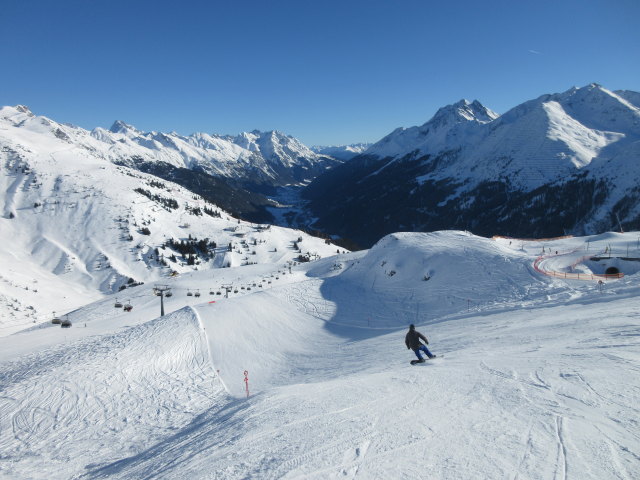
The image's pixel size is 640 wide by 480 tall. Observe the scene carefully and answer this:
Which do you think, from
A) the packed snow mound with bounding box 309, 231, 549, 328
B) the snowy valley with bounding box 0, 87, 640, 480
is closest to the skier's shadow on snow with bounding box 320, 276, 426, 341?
the packed snow mound with bounding box 309, 231, 549, 328

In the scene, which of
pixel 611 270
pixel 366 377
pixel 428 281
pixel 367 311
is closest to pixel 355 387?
pixel 366 377

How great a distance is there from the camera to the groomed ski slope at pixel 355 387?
762 cm

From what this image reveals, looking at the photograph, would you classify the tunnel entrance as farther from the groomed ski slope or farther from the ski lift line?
the ski lift line

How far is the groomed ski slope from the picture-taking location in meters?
7.62

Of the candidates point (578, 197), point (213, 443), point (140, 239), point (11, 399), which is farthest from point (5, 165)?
point (578, 197)

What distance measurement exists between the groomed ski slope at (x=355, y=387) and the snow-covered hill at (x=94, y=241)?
270 feet

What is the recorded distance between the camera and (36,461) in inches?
569

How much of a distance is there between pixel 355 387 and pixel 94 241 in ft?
533

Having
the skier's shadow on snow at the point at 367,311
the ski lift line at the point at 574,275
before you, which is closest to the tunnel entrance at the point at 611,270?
the ski lift line at the point at 574,275

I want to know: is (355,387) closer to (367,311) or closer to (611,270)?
(367,311)

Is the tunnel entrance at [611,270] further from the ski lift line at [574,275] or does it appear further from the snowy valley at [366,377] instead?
the ski lift line at [574,275]

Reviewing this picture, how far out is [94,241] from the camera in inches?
5679

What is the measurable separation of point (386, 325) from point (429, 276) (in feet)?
33.0

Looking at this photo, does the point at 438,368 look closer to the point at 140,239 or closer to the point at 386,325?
the point at 386,325
